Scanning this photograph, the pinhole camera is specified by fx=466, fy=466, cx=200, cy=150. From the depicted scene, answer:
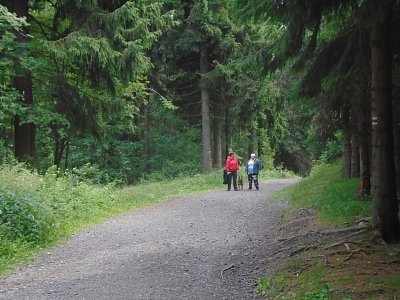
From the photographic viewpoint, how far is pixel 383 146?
738 cm

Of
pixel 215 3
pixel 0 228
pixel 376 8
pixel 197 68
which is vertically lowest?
pixel 0 228

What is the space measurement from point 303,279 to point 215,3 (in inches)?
919

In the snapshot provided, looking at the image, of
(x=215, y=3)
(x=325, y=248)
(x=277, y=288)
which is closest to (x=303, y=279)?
(x=277, y=288)

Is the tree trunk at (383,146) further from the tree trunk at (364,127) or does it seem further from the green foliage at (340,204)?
the green foliage at (340,204)

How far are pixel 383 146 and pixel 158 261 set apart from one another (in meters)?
4.40

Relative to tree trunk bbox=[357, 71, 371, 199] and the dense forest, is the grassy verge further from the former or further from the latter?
tree trunk bbox=[357, 71, 371, 199]

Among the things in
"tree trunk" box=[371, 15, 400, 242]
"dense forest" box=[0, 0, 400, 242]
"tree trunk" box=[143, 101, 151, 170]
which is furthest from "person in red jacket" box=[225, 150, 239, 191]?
"tree trunk" box=[371, 15, 400, 242]

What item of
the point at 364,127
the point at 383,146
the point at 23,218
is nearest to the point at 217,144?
the point at 364,127

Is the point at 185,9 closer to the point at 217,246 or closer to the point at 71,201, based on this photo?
the point at 71,201

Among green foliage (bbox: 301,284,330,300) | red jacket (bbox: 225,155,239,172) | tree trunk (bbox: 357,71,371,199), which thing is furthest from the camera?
red jacket (bbox: 225,155,239,172)

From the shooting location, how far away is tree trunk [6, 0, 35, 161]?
58.3 ft

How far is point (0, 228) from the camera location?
9.53 m

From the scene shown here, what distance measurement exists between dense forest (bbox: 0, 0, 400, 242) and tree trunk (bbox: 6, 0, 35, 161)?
49mm

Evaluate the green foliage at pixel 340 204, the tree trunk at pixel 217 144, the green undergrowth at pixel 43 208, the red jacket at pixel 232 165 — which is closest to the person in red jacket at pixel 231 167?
the red jacket at pixel 232 165
